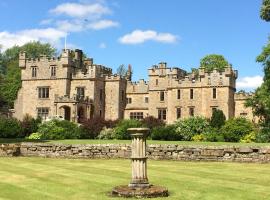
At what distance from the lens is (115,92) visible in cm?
6050

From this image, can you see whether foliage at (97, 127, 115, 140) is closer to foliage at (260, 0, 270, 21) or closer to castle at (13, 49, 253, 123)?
castle at (13, 49, 253, 123)

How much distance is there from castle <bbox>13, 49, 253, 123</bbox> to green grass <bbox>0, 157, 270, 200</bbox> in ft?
117

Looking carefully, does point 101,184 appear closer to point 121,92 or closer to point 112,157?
point 112,157

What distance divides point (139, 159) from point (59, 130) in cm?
2892

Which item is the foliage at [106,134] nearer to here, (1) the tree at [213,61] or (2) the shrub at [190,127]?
(2) the shrub at [190,127]

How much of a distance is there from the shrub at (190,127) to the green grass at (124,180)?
18753mm

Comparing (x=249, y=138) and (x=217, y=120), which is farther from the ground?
(x=217, y=120)

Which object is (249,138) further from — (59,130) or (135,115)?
(135,115)

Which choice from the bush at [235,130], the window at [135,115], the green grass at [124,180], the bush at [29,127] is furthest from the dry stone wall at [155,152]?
the window at [135,115]

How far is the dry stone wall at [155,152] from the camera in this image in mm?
21328

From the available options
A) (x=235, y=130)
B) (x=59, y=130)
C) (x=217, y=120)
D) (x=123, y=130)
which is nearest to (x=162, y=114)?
(x=217, y=120)

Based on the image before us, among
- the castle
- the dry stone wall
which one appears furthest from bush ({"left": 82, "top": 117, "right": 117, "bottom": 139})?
the dry stone wall

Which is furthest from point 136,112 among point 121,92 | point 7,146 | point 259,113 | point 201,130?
point 7,146

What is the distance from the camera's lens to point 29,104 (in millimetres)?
60469
